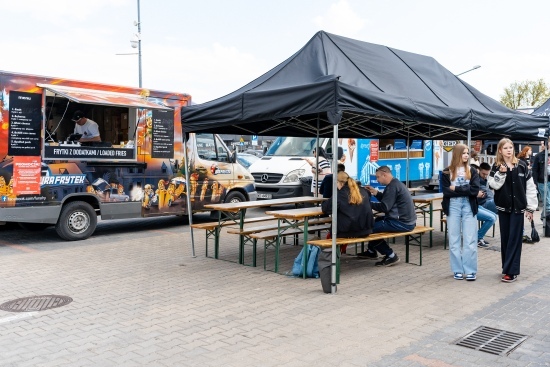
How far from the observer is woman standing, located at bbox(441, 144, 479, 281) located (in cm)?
736

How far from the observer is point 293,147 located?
1611cm

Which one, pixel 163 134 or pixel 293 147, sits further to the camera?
pixel 293 147

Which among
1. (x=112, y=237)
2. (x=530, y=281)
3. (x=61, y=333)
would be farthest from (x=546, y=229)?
(x=61, y=333)

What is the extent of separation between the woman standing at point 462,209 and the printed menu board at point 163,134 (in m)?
6.00

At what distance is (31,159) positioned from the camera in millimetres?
9539

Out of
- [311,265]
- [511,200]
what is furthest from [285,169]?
[511,200]

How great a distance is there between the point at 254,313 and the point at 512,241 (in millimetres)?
3546

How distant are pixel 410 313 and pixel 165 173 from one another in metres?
6.84

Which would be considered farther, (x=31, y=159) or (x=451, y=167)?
(x=31, y=159)

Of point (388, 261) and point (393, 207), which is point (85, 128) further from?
point (388, 261)

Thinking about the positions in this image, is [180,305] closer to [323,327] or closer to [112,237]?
[323,327]

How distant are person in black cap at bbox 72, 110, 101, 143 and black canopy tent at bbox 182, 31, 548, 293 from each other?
2781 mm

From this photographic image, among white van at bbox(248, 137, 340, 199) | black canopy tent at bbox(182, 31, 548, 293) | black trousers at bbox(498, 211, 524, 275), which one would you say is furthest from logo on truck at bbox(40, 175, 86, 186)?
black trousers at bbox(498, 211, 524, 275)

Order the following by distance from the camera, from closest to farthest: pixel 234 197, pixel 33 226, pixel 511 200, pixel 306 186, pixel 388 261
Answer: pixel 511 200 < pixel 388 261 < pixel 33 226 < pixel 234 197 < pixel 306 186
